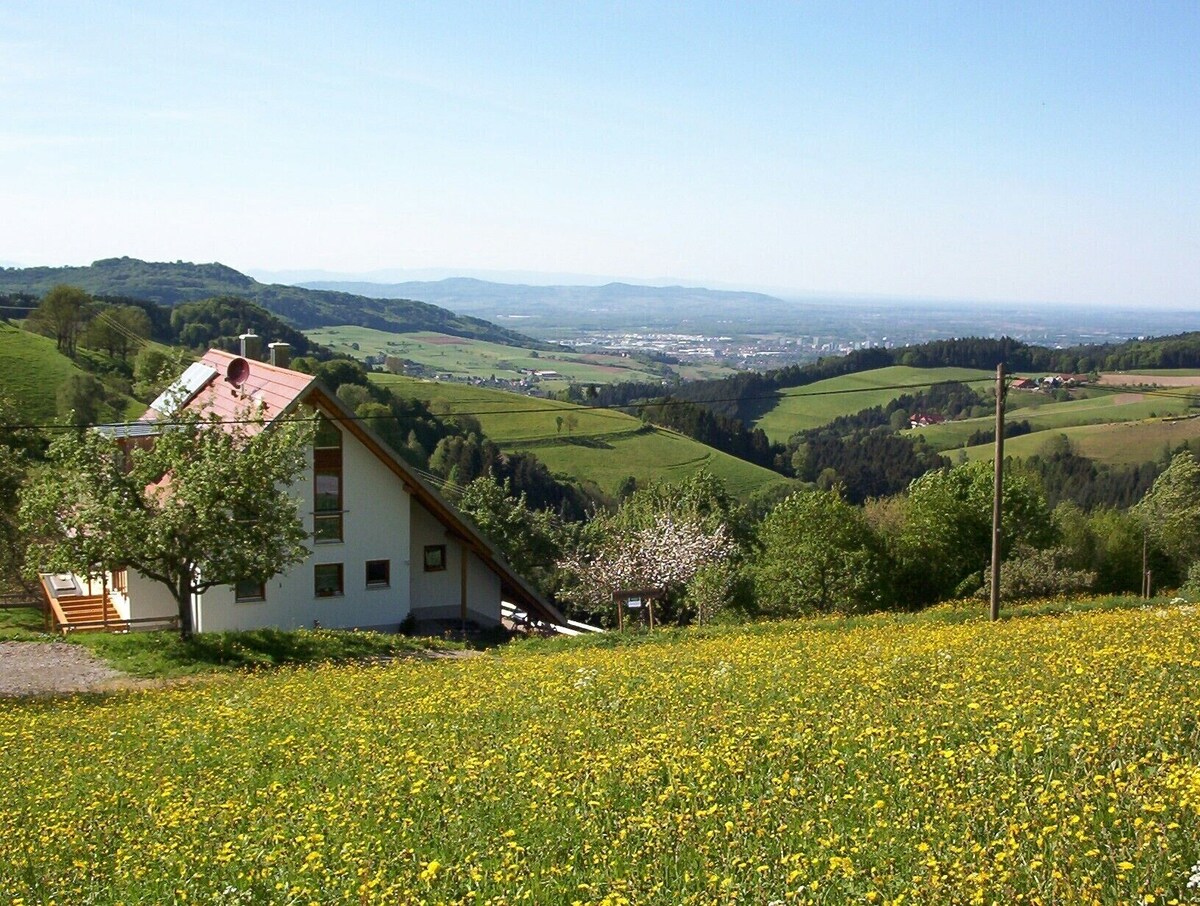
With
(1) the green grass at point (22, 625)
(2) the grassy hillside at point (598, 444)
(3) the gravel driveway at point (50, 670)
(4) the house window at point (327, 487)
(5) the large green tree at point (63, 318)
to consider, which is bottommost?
(2) the grassy hillside at point (598, 444)

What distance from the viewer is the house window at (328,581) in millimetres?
32094

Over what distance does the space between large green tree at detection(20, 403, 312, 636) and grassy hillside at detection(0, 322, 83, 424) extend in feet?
204

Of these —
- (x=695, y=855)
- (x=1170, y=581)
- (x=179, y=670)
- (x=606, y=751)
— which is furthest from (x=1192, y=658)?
(x=1170, y=581)

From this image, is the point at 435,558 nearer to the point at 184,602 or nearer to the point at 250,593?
the point at 250,593

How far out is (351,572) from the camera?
3234 cm

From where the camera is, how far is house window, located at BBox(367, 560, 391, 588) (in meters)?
32.8

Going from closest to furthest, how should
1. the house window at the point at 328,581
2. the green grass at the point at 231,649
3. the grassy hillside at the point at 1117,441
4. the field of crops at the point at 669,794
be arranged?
the field of crops at the point at 669,794, the green grass at the point at 231,649, the house window at the point at 328,581, the grassy hillside at the point at 1117,441

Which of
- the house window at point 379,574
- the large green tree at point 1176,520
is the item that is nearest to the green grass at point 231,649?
the house window at point 379,574

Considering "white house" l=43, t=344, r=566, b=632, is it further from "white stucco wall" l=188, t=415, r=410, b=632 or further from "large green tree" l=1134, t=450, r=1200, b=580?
"large green tree" l=1134, t=450, r=1200, b=580

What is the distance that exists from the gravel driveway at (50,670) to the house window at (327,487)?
7931mm

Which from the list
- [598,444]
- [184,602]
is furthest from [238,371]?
[598,444]

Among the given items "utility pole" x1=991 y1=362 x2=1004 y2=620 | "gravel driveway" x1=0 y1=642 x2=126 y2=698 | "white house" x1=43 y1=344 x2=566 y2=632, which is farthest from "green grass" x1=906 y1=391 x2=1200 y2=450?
"gravel driveway" x1=0 y1=642 x2=126 y2=698

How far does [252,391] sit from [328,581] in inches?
251

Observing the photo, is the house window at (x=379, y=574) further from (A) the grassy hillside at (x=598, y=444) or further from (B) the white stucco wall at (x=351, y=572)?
(A) the grassy hillside at (x=598, y=444)
